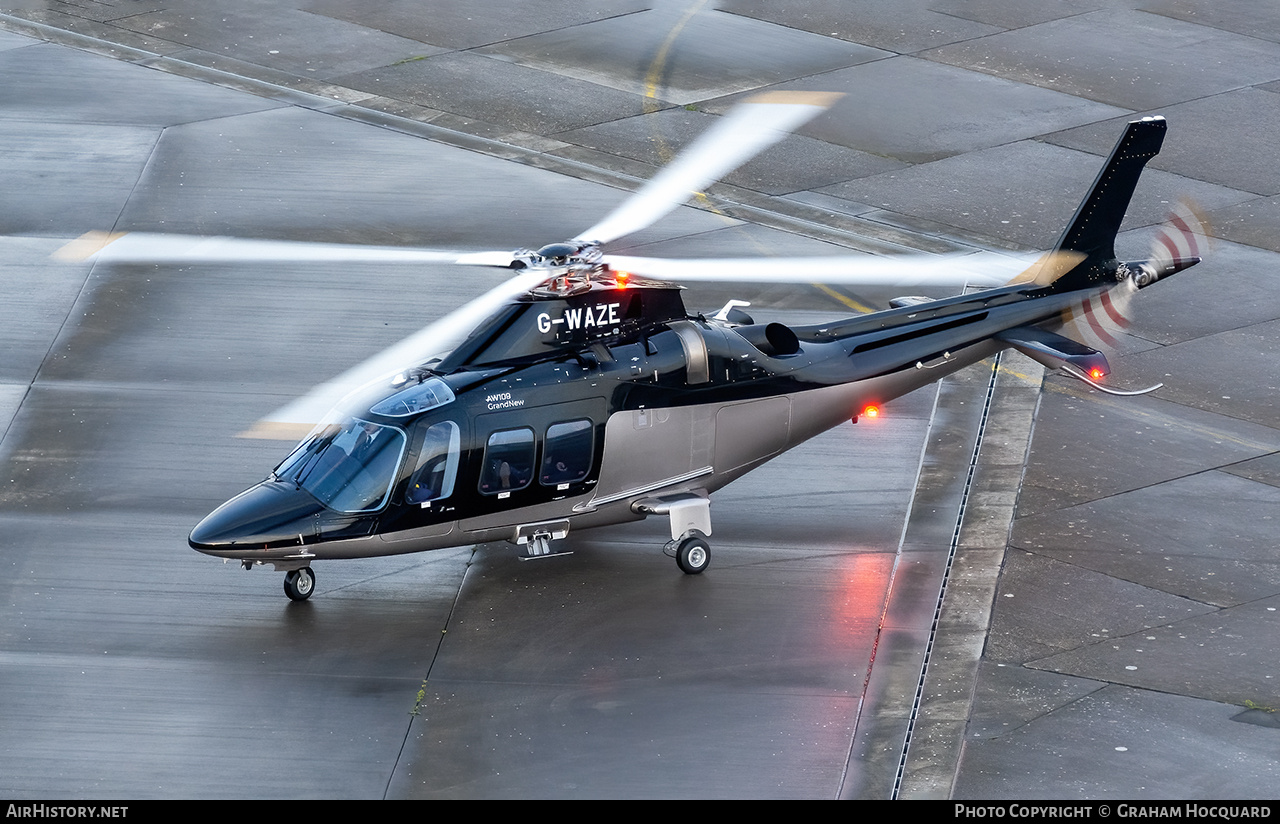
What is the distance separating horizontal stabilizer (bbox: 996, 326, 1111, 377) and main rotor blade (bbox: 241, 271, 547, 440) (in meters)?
5.72

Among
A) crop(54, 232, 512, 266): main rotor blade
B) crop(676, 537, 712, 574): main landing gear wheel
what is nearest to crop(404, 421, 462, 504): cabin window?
crop(54, 232, 512, 266): main rotor blade

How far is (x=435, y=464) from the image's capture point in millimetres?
16375

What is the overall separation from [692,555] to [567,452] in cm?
183

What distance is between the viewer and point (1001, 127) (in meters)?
29.9

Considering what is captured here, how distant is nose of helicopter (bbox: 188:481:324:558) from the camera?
1599 centimetres

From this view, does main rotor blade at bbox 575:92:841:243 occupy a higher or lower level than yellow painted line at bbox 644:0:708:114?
higher

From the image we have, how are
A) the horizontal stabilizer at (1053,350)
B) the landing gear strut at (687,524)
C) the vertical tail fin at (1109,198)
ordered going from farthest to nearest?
the vertical tail fin at (1109,198), the horizontal stabilizer at (1053,350), the landing gear strut at (687,524)

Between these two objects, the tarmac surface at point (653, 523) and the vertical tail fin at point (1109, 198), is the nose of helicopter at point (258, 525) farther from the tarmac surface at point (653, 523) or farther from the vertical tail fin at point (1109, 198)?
the vertical tail fin at point (1109, 198)

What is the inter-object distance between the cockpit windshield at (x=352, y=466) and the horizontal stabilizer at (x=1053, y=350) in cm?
706

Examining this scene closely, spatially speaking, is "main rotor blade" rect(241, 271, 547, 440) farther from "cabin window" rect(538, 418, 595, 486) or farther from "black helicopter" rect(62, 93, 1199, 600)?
"cabin window" rect(538, 418, 595, 486)

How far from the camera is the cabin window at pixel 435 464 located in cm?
1633

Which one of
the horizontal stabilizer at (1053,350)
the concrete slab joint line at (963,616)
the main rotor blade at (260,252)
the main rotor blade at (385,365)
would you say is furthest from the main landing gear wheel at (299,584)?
the horizontal stabilizer at (1053,350)
